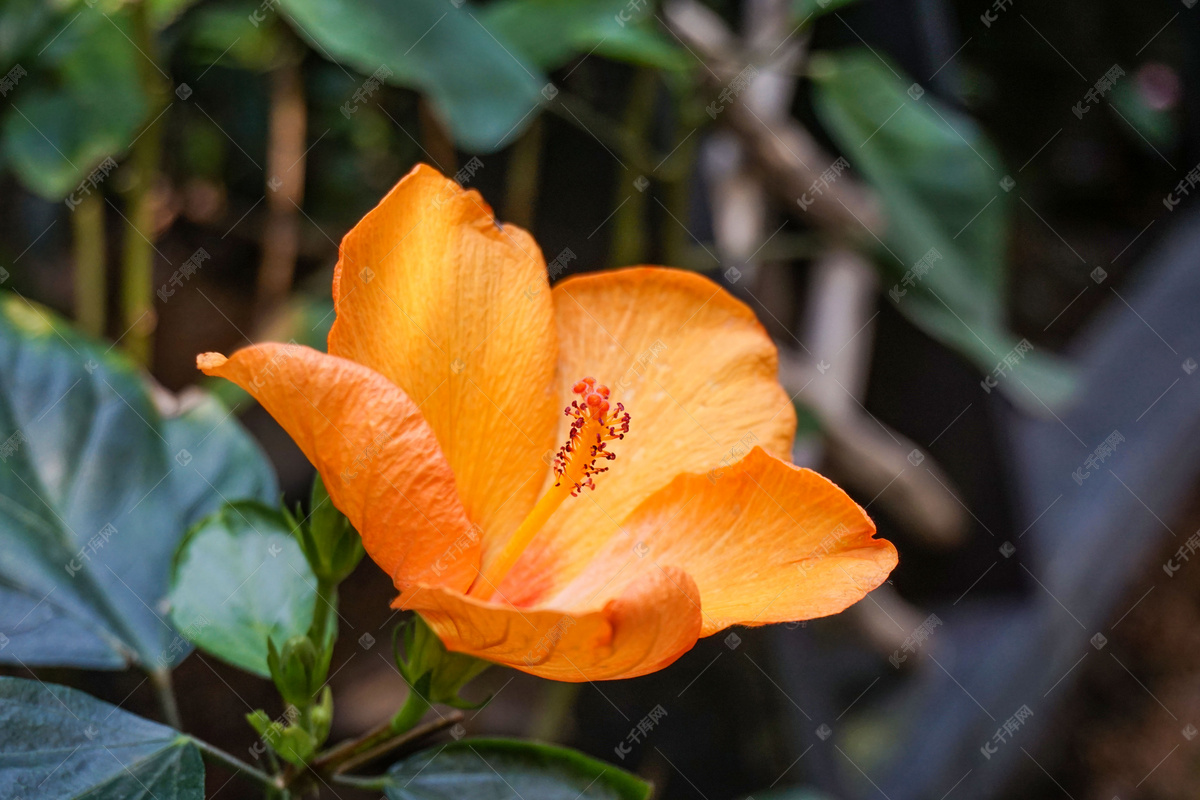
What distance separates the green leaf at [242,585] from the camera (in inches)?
24.8

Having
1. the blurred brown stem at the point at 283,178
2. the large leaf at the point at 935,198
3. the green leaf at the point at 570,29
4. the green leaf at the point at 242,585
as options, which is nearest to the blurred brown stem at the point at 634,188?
the green leaf at the point at 570,29

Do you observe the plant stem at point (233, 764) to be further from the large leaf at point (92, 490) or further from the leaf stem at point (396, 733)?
the large leaf at point (92, 490)

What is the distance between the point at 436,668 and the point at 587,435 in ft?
0.60

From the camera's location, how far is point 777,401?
24.8 inches

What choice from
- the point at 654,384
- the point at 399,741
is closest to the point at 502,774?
the point at 399,741

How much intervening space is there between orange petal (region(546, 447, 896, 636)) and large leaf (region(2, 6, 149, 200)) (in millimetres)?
999

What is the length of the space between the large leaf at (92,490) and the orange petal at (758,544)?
1.29 feet

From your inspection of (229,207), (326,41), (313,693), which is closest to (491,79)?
(326,41)

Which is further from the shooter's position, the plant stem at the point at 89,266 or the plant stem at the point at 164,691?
the plant stem at the point at 89,266

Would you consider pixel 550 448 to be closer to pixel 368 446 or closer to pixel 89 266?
pixel 368 446

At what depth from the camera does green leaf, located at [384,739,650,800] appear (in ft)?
1.85

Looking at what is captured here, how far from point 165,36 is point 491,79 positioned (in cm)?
62

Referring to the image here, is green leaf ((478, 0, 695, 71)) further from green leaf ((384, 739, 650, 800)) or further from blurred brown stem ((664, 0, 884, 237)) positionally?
green leaf ((384, 739, 650, 800))

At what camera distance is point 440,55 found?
3.19 feet
